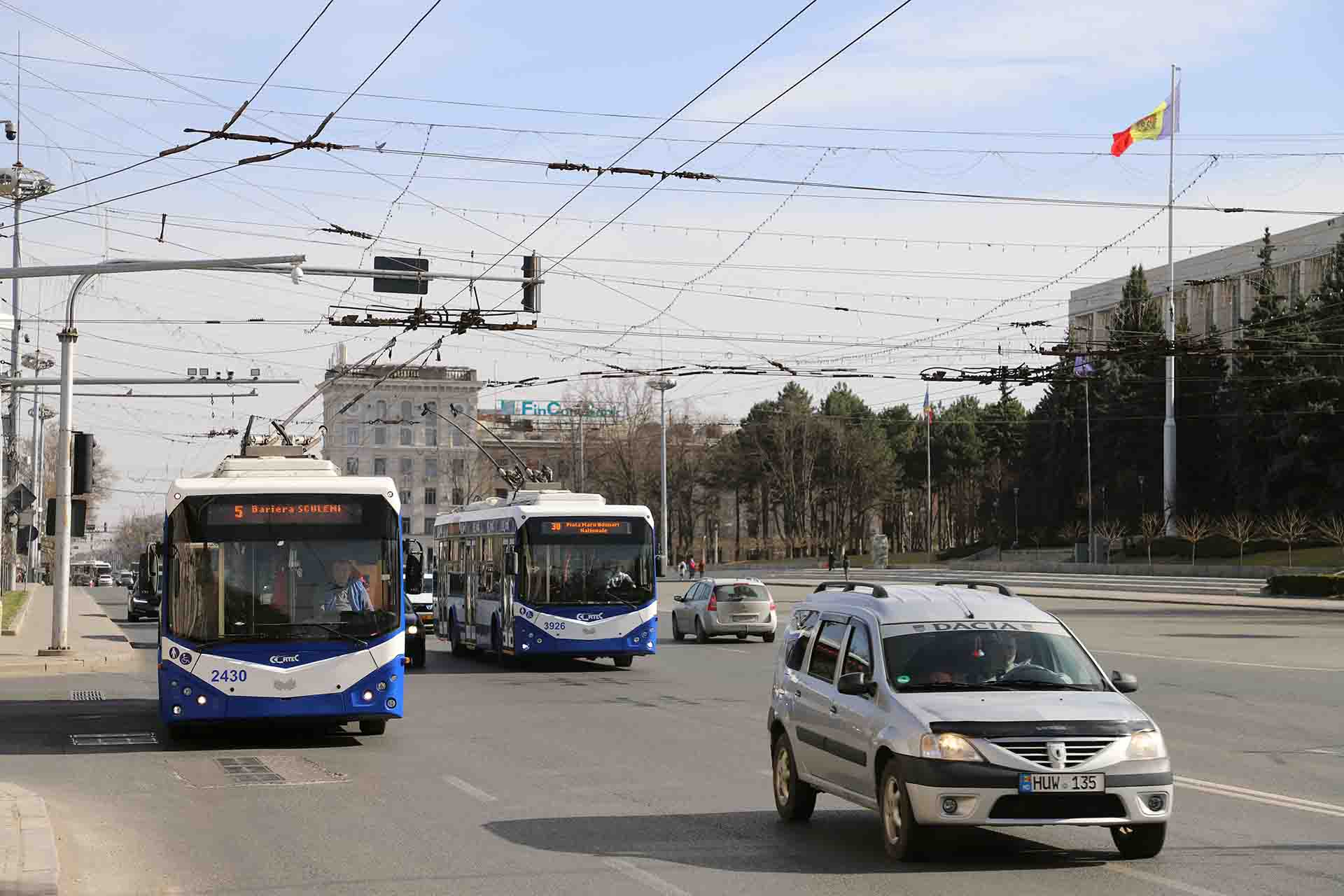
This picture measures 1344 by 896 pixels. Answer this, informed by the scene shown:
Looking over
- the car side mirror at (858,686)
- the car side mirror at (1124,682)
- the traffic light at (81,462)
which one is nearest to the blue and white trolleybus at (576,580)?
the traffic light at (81,462)

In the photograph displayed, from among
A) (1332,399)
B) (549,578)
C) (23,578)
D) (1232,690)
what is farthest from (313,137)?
(23,578)

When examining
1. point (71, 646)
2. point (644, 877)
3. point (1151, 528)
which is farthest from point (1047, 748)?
point (1151, 528)

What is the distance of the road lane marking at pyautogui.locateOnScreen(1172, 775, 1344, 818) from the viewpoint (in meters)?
11.9

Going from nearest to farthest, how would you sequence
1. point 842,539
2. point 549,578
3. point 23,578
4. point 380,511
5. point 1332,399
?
point 380,511, point 549,578, point 1332,399, point 23,578, point 842,539

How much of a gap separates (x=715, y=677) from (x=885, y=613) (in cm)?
1635

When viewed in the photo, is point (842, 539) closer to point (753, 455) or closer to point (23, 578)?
point (753, 455)

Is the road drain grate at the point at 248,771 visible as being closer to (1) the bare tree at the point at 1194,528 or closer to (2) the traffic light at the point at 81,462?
(2) the traffic light at the point at 81,462

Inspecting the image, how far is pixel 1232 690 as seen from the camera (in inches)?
910

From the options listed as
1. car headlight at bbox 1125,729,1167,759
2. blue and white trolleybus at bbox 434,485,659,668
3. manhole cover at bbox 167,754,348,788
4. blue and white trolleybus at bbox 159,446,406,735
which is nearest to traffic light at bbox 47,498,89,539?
blue and white trolleybus at bbox 434,485,659,668

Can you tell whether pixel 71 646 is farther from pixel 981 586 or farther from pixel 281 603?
pixel 981 586

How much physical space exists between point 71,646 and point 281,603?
773 inches

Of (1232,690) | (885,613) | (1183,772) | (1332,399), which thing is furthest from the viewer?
(1332,399)

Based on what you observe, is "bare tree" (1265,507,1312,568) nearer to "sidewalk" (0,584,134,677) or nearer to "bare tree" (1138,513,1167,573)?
"bare tree" (1138,513,1167,573)

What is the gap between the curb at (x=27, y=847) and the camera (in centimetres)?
858
